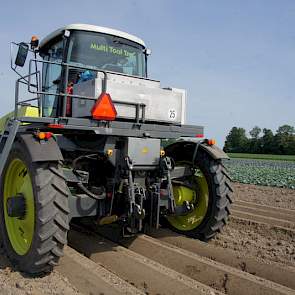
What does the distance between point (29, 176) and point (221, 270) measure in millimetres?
2119

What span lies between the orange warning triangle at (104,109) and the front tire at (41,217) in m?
0.67

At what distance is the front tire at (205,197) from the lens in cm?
476

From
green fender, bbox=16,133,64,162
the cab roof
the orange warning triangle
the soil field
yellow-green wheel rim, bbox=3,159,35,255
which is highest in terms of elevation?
the cab roof

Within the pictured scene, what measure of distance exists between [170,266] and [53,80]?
9.49 ft

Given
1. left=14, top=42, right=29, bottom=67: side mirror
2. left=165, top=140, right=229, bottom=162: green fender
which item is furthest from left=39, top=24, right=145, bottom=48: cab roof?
left=165, top=140, right=229, bottom=162: green fender

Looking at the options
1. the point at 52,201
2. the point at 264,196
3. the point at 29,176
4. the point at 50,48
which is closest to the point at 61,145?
the point at 29,176

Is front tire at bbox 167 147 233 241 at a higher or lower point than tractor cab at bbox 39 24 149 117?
lower

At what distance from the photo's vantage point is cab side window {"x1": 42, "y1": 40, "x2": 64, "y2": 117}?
4.92m

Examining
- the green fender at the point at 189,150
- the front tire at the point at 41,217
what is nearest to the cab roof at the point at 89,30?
the green fender at the point at 189,150

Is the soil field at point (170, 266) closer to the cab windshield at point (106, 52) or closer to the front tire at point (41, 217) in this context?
the front tire at point (41, 217)

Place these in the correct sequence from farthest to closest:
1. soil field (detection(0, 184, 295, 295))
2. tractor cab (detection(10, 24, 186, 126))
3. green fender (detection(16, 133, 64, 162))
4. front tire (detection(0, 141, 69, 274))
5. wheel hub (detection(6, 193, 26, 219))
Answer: tractor cab (detection(10, 24, 186, 126)), wheel hub (detection(6, 193, 26, 219)), green fender (detection(16, 133, 64, 162)), front tire (detection(0, 141, 69, 274)), soil field (detection(0, 184, 295, 295))

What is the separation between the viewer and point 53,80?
510cm

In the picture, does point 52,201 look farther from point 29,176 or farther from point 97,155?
point 97,155

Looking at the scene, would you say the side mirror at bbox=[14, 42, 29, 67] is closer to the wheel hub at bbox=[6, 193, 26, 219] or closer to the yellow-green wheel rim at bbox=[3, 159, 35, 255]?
the yellow-green wheel rim at bbox=[3, 159, 35, 255]
